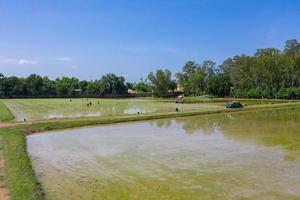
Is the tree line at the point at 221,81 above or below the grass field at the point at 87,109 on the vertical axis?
above

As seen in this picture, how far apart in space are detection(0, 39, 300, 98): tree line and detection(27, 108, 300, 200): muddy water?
68.8 meters

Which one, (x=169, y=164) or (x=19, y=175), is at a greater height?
(x=19, y=175)

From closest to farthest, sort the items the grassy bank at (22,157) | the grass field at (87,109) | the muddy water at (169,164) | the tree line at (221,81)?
the grassy bank at (22,157)
the muddy water at (169,164)
the grass field at (87,109)
the tree line at (221,81)

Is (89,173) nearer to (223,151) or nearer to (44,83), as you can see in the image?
(223,151)

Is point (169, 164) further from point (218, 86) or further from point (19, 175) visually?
point (218, 86)

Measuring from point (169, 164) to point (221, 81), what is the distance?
97.9m

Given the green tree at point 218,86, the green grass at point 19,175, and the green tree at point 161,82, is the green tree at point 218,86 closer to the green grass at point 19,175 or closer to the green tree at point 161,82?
the green tree at point 161,82

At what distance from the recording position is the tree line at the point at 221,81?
95250mm

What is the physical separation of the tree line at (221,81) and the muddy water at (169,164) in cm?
6880

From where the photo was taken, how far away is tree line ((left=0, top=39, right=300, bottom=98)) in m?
95.2

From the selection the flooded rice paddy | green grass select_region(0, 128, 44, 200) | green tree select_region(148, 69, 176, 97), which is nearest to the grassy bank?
green grass select_region(0, 128, 44, 200)

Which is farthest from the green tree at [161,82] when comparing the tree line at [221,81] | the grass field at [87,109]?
the grass field at [87,109]

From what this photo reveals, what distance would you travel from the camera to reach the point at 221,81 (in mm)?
113000

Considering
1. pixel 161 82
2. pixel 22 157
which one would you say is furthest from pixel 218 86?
pixel 22 157
